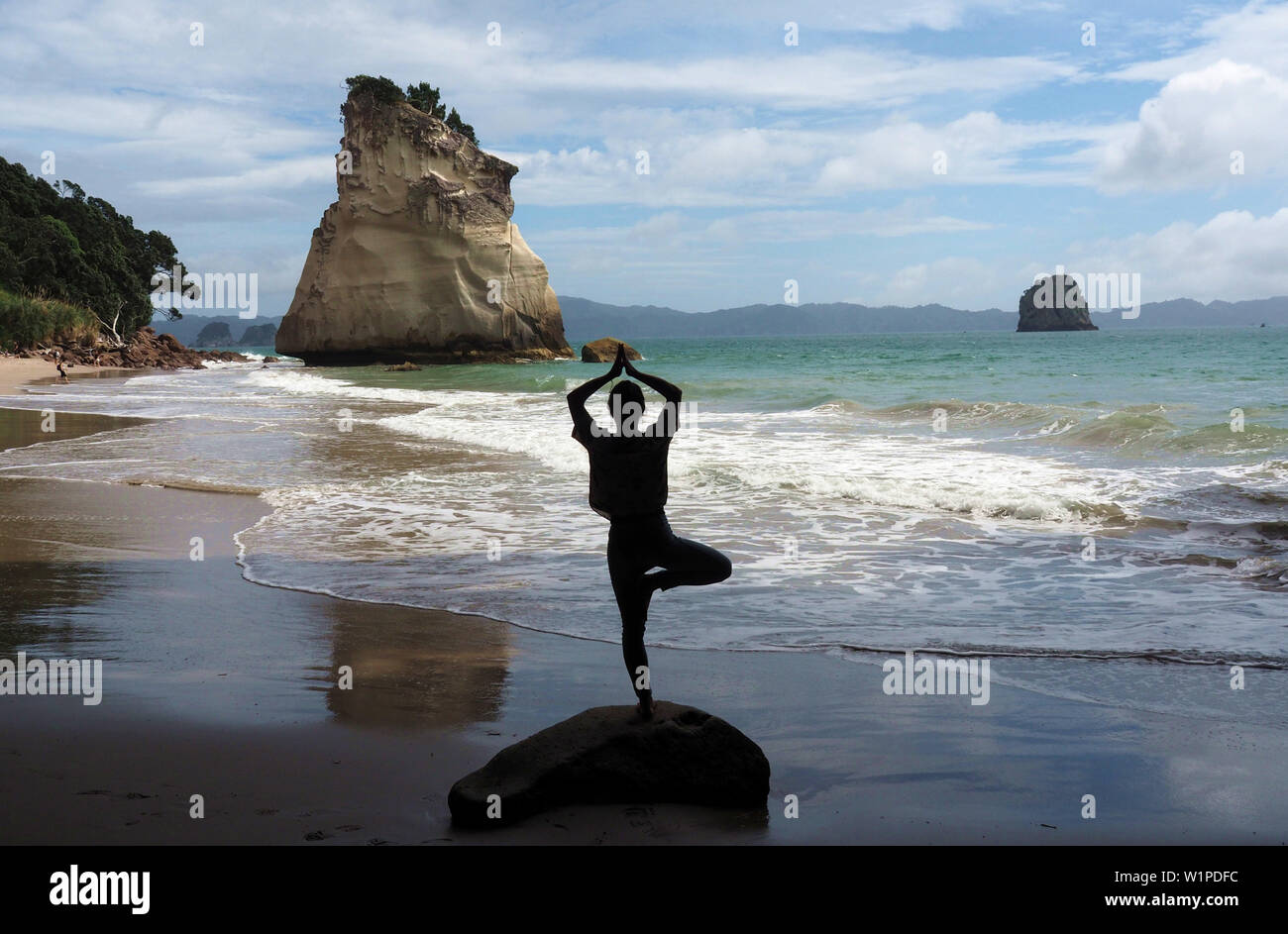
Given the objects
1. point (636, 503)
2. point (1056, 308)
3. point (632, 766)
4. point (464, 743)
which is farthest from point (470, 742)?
point (1056, 308)

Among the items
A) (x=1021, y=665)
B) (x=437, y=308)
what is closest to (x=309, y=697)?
(x=1021, y=665)

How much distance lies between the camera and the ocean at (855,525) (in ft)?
19.9

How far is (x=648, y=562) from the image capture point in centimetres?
397

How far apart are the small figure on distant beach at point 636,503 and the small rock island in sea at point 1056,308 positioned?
148272 millimetres

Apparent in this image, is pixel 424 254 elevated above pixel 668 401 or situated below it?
above

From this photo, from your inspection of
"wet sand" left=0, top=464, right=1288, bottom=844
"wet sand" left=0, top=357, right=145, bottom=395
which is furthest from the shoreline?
"wet sand" left=0, top=357, right=145, bottom=395

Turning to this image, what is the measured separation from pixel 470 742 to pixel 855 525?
608 centimetres

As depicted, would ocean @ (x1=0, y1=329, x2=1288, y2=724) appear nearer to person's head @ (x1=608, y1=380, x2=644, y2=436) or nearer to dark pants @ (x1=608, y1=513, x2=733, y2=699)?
dark pants @ (x1=608, y1=513, x2=733, y2=699)

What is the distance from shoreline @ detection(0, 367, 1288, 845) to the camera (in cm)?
343

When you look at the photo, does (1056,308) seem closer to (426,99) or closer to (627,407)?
(426,99)

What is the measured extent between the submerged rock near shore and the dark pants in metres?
0.27

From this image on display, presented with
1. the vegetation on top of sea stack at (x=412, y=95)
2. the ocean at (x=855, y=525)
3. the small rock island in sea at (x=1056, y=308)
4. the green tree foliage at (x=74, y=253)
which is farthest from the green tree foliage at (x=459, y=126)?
the small rock island in sea at (x=1056, y=308)

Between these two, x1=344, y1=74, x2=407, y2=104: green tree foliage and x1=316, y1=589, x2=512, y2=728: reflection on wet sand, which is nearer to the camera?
x1=316, y1=589, x2=512, y2=728: reflection on wet sand

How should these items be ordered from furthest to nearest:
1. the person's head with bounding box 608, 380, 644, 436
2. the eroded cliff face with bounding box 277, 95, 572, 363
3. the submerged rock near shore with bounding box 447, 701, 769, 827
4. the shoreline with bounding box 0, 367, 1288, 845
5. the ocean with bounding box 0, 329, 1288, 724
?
the eroded cliff face with bounding box 277, 95, 572, 363 → the ocean with bounding box 0, 329, 1288, 724 → the person's head with bounding box 608, 380, 644, 436 → the submerged rock near shore with bounding box 447, 701, 769, 827 → the shoreline with bounding box 0, 367, 1288, 845
